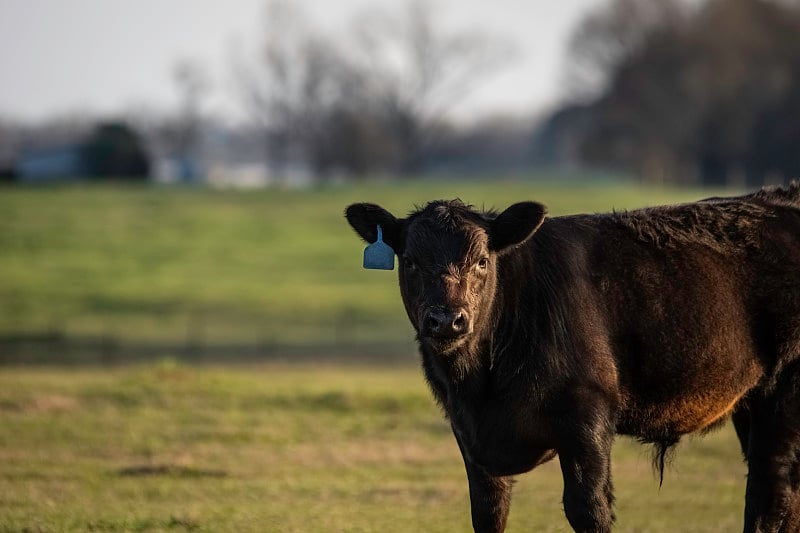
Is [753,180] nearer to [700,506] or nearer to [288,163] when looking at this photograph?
[288,163]

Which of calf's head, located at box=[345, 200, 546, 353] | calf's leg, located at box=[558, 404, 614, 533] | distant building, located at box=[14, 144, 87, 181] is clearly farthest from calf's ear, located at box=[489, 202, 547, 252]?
distant building, located at box=[14, 144, 87, 181]

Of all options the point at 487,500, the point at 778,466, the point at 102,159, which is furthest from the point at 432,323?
the point at 102,159

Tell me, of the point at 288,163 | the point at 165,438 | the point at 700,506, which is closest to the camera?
the point at 700,506

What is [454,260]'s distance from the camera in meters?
7.88

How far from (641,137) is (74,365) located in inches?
2551

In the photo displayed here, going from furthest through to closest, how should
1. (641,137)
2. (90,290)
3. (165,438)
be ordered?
(641,137) → (90,290) → (165,438)

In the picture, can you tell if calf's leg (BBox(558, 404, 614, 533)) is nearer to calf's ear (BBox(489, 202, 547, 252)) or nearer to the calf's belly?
the calf's belly

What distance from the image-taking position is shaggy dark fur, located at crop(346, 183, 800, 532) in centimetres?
793

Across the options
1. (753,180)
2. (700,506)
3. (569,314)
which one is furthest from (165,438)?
(753,180)

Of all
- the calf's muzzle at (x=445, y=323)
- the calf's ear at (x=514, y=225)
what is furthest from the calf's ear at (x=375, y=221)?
the calf's muzzle at (x=445, y=323)

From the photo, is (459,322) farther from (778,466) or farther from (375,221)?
(778,466)

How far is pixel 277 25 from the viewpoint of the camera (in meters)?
107

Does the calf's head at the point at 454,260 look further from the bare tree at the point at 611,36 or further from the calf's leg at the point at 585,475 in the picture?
the bare tree at the point at 611,36

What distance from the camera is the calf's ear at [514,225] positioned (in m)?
8.12
